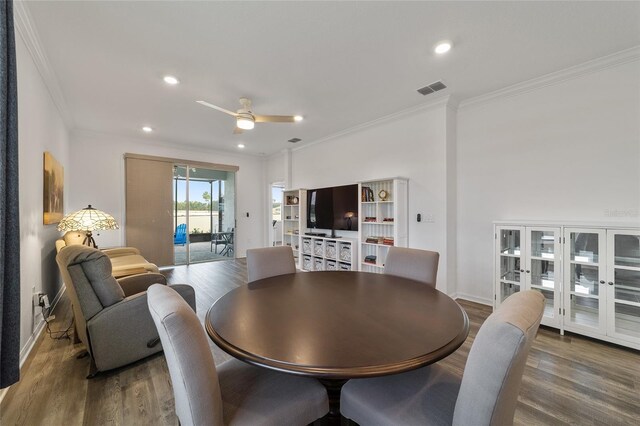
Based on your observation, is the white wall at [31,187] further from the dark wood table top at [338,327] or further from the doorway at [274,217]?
the doorway at [274,217]

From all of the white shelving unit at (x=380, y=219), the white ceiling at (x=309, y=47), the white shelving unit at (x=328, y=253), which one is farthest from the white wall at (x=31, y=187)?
the white shelving unit at (x=380, y=219)

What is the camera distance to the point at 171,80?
3.01 m

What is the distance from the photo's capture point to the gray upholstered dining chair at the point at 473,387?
2.65 feet

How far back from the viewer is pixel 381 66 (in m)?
2.77

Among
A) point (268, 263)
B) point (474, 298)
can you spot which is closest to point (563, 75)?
point (474, 298)

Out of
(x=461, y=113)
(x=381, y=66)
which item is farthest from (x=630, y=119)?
(x=381, y=66)

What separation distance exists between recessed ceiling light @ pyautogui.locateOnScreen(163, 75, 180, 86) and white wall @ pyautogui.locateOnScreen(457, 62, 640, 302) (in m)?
3.65

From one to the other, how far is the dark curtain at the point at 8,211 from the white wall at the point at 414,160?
12.9 ft

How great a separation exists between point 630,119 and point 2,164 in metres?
4.78

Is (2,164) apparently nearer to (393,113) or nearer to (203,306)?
(203,306)

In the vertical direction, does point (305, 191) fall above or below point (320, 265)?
above

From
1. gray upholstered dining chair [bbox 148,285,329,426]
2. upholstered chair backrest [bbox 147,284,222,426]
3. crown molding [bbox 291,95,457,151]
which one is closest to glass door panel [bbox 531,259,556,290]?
crown molding [bbox 291,95,457,151]

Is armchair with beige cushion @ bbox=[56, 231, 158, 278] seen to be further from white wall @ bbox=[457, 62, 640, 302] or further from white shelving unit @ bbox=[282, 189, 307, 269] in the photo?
white wall @ bbox=[457, 62, 640, 302]

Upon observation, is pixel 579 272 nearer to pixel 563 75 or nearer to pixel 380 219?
pixel 563 75
